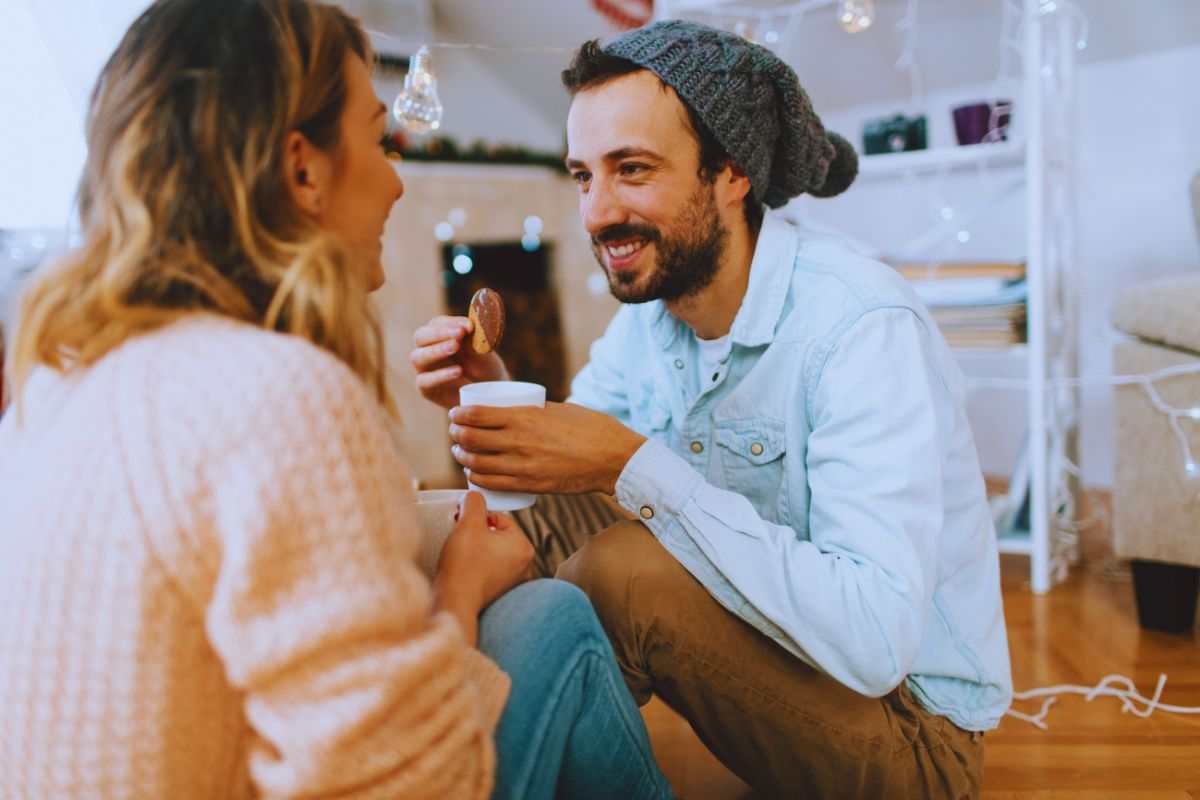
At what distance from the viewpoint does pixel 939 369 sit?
1.04 metres

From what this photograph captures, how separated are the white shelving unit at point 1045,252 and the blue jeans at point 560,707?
1.41 metres

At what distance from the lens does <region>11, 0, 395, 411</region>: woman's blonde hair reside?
0.62 meters

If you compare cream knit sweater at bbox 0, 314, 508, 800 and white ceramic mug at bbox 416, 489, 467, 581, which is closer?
cream knit sweater at bbox 0, 314, 508, 800

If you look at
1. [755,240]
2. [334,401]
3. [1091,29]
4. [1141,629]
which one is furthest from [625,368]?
[1091,29]

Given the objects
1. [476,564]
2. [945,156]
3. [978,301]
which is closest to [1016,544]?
[978,301]

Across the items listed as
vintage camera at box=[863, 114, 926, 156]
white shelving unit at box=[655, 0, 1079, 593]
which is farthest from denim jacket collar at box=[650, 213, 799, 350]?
vintage camera at box=[863, 114, 926, 156]

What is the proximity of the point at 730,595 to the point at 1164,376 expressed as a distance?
110cm

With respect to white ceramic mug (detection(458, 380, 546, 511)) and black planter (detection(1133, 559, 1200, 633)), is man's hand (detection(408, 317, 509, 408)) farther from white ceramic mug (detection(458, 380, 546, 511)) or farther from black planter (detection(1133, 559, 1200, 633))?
black planter (detection(1133, 559, 1200, 633))

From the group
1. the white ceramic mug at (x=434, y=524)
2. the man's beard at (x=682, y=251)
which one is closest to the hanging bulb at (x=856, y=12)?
the man's beard at (x=682, y=251)

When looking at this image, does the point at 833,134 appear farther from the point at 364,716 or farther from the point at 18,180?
the point at 18,180

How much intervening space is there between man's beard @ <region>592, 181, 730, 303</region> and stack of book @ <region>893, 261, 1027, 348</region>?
1.02m

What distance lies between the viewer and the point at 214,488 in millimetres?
534

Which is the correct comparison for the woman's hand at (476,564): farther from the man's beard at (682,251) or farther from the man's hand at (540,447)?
the man's beard at (682,251)

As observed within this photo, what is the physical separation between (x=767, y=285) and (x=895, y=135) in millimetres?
1283
